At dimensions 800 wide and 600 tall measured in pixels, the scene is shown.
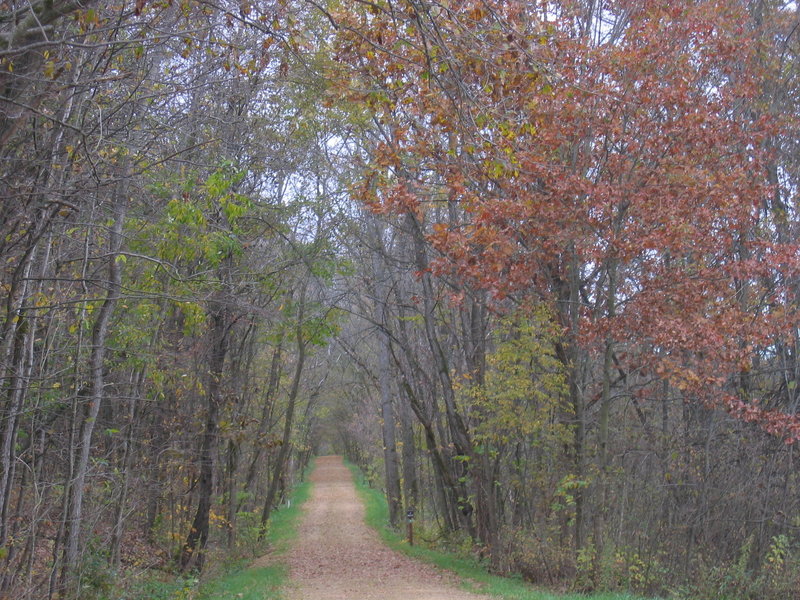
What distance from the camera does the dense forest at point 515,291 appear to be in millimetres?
9172

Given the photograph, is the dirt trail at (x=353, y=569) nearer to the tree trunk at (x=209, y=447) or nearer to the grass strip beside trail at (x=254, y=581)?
the grass strip beside trail at (x=254, y=581)

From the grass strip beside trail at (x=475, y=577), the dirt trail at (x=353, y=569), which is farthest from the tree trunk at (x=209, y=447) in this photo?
the grass strip beside trail at (x=475, y=577)

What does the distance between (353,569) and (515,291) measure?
758 cm

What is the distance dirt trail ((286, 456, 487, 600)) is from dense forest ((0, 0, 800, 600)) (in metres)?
1.83

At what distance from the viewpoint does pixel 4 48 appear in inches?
185

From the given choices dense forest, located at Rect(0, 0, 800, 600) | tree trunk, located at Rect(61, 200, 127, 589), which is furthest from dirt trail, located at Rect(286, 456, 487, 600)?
tree trunk, located at Rect(61, 200, 127, 589)

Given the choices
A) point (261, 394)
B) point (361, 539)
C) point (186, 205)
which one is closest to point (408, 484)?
point (361, 539)

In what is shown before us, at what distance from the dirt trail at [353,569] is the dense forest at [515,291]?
1.83 meters

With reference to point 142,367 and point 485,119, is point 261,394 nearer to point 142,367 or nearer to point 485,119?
point 142,367

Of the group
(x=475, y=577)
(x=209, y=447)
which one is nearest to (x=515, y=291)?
(x=475, y=577)

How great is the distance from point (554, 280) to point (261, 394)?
12.8m

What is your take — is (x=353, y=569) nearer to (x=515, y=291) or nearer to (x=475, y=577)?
(x=475, y=577)

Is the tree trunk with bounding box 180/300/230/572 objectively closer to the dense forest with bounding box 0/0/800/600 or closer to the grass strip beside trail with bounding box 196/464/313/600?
the dense forest with bounding box 0/0/800/600

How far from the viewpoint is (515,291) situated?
13.5 metres
